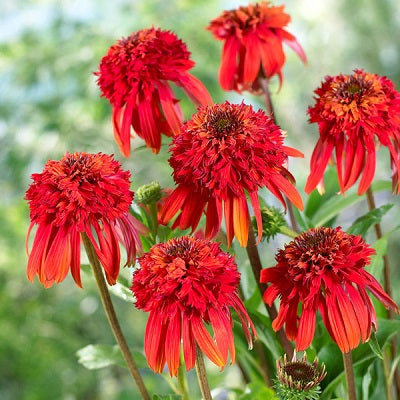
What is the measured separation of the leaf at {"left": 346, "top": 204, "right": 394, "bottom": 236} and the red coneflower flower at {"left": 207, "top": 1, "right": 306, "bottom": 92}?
0.46ft

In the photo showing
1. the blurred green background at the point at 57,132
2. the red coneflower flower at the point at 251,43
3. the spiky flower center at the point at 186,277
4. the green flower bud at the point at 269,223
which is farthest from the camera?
the blurred green background at the point at 57,132

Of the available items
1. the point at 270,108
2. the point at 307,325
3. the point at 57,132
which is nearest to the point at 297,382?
the point at 307,325

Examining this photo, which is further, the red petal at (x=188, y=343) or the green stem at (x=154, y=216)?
the green stem at (x=154, y=216)

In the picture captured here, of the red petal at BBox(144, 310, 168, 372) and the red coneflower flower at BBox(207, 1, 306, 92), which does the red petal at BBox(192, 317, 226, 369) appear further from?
the red coneflower flower at BBox(207, 1, 306, 92)

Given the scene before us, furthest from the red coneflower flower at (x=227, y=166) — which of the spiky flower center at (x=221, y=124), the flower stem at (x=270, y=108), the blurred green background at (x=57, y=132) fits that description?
the blurred green background at (x=57, y=132)

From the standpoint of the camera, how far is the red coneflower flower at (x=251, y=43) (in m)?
0.55

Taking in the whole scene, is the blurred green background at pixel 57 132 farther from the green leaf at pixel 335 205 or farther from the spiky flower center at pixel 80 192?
the spiky flower center at pixel 80 192

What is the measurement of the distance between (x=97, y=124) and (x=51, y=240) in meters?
1.20

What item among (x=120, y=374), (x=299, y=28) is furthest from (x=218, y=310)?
(x=299, y=28)

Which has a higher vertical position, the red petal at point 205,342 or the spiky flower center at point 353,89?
the spiky flower center at point 353,89

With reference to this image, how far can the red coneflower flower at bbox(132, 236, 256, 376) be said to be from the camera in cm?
33

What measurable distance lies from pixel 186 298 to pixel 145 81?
0.61 feet

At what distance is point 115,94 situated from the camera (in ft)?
1.54

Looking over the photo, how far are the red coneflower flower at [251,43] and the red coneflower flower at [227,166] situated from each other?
168 mm
